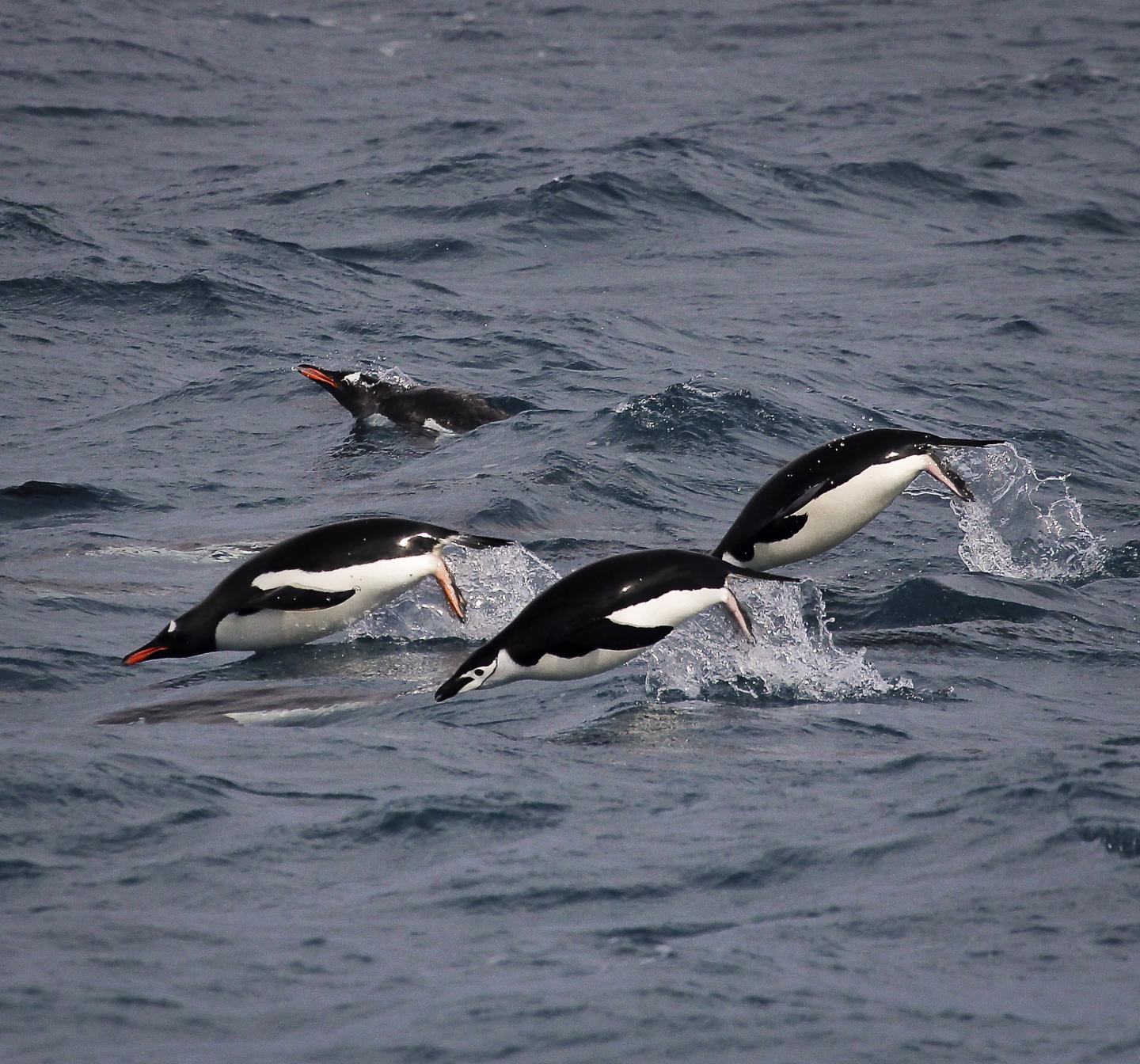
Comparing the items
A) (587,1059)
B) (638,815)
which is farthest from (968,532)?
(587,1059)

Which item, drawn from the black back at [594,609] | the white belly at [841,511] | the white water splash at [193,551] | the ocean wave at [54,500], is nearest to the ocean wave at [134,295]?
the ocean wave at [54,500]

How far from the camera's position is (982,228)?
68.4 ft

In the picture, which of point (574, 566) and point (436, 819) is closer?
point (436, 819)

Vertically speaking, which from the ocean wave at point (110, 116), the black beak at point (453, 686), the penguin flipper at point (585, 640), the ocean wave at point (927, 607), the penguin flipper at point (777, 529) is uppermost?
the ocean wave at point (110, 116)

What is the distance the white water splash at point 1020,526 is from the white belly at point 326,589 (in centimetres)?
339

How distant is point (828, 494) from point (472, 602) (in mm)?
1948

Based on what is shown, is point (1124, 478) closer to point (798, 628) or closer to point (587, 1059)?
point (798, 628)

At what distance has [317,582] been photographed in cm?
835

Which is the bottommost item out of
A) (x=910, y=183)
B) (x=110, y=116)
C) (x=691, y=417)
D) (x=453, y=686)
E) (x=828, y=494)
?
(x=691, y=417)

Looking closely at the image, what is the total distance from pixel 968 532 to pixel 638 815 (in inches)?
199

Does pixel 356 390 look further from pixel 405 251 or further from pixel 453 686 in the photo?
pixel 453 686

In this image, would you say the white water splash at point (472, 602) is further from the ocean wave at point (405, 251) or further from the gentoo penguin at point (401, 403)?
the ocean wave at point (405, 251)

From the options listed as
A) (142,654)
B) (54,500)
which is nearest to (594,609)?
(142,654)

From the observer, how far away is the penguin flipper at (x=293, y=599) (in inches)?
329
